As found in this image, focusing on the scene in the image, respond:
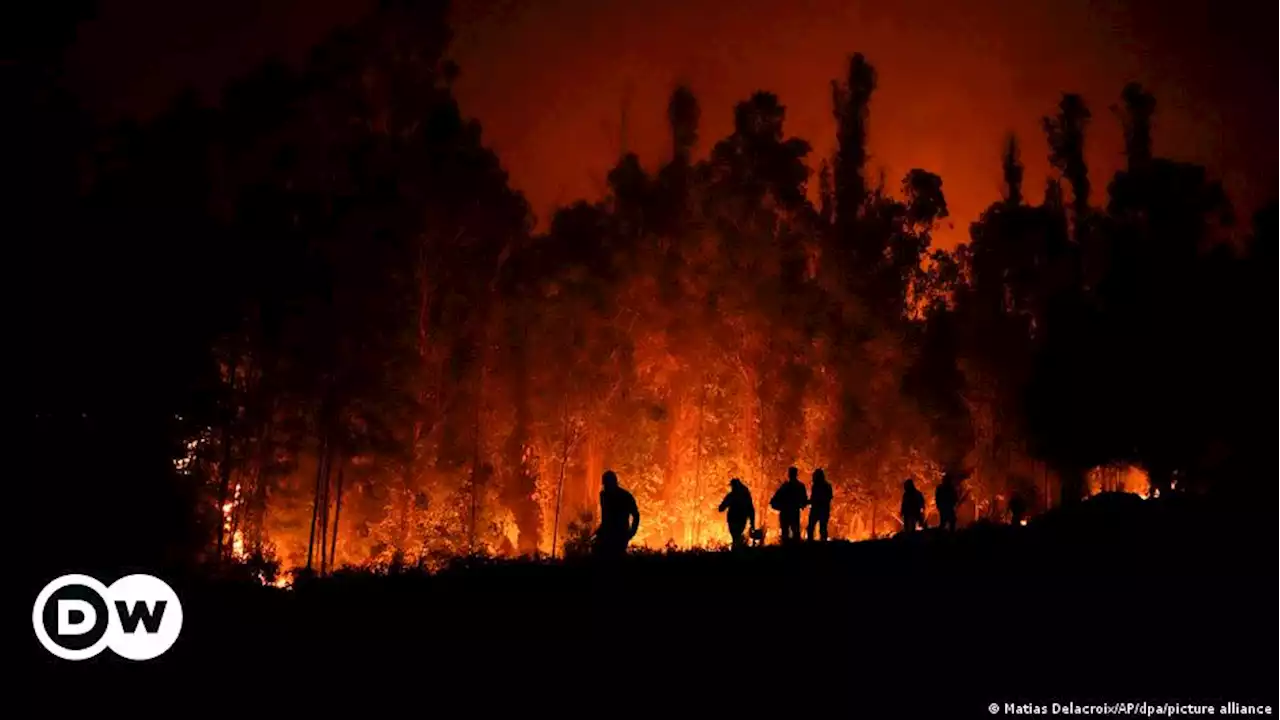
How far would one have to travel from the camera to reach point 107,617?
1266 centimetres

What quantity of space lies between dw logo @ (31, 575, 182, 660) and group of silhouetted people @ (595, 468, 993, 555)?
5174mm

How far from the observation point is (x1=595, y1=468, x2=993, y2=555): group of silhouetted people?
14508 millimetres

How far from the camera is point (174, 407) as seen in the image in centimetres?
1705

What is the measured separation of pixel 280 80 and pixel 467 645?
21779 millimetres

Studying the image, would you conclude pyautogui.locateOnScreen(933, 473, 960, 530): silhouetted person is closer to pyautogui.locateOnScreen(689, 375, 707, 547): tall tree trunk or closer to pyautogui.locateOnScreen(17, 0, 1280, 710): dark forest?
pyautogui.locateOnScreen(17, 0, 1280, 710): dark forest

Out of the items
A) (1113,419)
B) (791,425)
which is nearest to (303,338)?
(791,425)

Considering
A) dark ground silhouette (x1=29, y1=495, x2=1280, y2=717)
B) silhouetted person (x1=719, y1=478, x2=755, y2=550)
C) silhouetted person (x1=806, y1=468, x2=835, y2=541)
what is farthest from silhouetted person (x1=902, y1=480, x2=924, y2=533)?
dark ground silhouette (x1=29, y1=495, x2=1280, y2=717)

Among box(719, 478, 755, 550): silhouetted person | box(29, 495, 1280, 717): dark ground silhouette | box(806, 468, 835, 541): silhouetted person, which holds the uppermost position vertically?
box(806, 468, 835, 541): silhouetted person

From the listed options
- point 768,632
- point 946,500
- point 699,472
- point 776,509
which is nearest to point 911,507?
point 946,500

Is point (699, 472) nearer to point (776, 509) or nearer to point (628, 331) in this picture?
point (628, 331)

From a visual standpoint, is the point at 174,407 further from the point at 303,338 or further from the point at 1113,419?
the point at 1113,419

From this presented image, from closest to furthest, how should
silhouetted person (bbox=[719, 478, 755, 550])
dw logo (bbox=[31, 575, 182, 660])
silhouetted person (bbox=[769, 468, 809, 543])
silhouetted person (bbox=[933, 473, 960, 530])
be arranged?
1. dw logo (bbox=[31, 575, 182, 660])
2. silhouetted person (bbox=[719, 478, 755, 550])
3. silhouetted person (bbox=[769, 468, 809, 543])
4. silhouetted person (bbox=[933, 473, 960, 530])

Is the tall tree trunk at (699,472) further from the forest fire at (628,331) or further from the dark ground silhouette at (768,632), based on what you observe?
the dark ground silhouette at (768,632)

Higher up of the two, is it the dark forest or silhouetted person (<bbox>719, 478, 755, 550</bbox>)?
the dark forest
